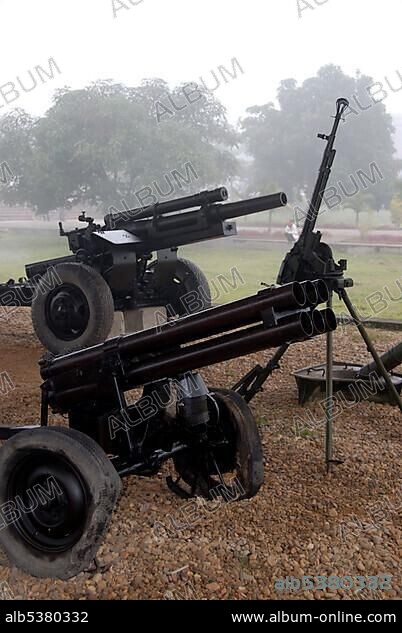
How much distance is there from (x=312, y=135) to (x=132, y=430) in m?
6.64

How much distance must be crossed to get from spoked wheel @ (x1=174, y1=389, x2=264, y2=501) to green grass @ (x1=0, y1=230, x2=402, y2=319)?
5504 millimetres

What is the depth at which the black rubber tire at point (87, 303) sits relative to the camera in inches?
253

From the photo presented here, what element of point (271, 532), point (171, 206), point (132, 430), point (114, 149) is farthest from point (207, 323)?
point (114, 149)

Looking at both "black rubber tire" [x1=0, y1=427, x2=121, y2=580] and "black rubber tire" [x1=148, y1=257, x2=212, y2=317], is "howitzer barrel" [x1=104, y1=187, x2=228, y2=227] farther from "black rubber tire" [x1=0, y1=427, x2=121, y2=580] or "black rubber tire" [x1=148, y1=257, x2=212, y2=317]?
"black rubber tire" [x1=0, y1=427, x2=121, y2=580]

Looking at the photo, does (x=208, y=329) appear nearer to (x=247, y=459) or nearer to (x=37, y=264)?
(x=247, y=459)

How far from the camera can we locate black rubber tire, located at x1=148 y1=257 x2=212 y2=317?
24.3 feet

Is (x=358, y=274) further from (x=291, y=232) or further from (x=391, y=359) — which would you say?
(x=391, y=359)

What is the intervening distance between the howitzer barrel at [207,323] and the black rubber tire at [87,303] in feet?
10.3

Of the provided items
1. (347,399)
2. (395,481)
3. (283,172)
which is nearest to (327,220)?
(283,172)

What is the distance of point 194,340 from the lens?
10.2 feet

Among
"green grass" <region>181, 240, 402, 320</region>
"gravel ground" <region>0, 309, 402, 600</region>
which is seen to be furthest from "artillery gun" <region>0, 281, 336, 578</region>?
"green grass" <region>181, 240, 402, 320</region>

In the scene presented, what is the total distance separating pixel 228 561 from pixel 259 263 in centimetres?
738

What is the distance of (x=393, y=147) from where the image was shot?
392 inches

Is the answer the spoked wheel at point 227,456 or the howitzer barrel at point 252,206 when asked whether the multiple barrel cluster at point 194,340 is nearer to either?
the spoked wheel at point 227,456
